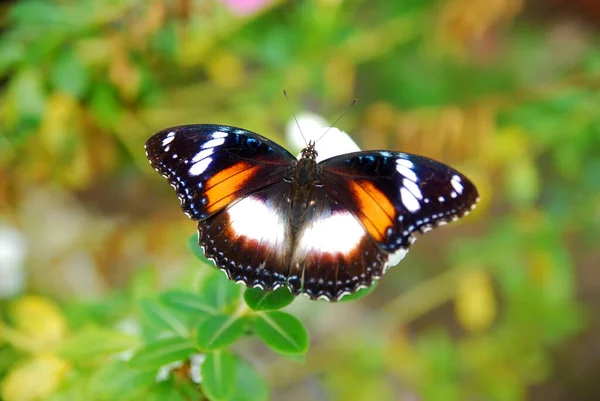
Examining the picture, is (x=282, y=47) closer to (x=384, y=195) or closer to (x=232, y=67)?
(x=232, y=67)

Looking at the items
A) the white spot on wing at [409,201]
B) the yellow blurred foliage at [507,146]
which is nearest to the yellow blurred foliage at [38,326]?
the white spot on wing at [409,201]

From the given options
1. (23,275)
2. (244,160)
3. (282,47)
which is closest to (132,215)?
(23,275)

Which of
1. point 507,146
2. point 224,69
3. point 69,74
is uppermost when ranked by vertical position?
point 224,69

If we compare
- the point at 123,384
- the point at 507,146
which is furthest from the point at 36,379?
the point at 507,146

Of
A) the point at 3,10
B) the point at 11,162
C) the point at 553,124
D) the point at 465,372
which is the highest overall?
the point at 3,10

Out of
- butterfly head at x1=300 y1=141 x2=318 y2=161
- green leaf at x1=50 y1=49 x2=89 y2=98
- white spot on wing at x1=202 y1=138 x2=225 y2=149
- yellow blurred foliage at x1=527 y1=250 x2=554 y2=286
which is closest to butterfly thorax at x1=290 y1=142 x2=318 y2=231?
butterfly head at x1=300 y1=141 x2=318 y2=161

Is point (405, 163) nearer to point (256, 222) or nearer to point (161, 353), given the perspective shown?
point (256, 222)
